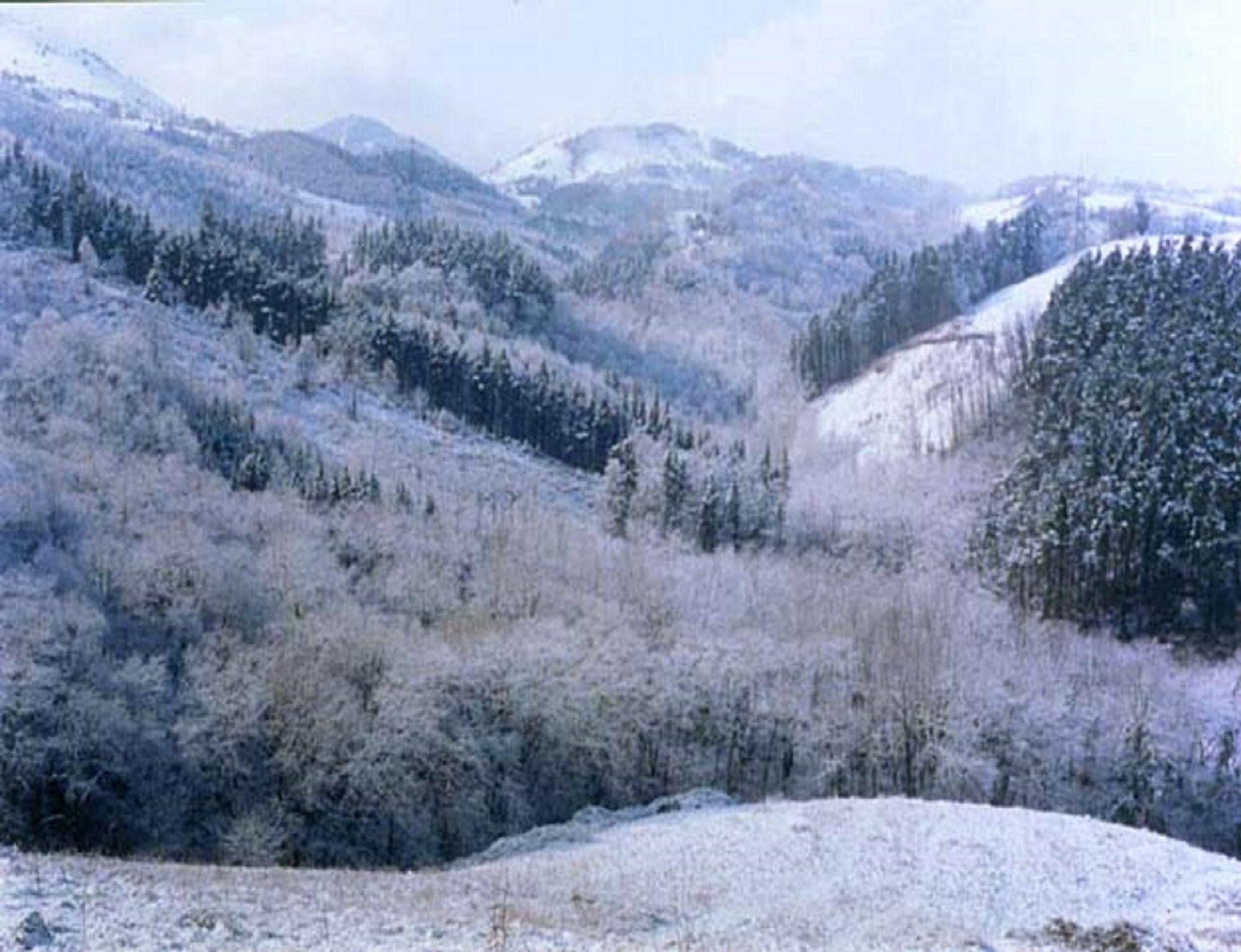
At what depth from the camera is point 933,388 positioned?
15312cm

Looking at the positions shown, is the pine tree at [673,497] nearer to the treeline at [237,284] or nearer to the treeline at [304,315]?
the treeline at [304,315]

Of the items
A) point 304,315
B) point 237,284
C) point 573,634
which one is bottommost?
point 573,634

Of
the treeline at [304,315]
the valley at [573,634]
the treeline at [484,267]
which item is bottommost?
the valley at [573,634]

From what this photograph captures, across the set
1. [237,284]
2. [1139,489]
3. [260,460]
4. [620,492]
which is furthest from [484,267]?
[1139,489]

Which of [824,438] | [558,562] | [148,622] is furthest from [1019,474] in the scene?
[148,622]

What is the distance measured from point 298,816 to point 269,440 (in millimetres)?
61366

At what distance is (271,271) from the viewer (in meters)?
146

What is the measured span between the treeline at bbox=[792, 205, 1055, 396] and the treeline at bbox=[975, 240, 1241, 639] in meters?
66.8

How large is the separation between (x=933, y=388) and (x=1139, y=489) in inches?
2479

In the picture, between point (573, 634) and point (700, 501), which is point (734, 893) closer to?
point (573, 634)

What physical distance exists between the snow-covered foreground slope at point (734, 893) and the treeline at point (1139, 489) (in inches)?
1902

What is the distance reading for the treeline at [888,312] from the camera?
17700cm

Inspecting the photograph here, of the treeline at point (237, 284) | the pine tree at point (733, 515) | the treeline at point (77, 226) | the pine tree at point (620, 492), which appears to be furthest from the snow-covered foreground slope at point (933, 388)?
the treeline at point (77, 226)

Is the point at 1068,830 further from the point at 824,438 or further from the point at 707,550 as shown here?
the point at 824,438
